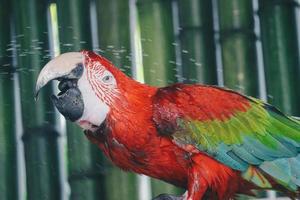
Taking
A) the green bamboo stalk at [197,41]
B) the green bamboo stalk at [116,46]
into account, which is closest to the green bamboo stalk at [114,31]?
the green bamboo stalk at [116,46]

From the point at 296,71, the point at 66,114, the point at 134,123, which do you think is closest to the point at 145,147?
the point at 134,123

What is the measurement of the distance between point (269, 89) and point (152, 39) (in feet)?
0.81

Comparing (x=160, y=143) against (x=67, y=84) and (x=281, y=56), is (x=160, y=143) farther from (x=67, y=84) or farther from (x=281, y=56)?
(x=281, y=56)

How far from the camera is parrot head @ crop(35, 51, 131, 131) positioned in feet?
3.73

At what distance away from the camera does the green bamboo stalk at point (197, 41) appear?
130 centimetres

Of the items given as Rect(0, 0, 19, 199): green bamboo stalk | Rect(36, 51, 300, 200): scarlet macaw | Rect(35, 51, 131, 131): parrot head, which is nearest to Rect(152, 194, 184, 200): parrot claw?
Rect(36, 51, 300, 200): scarlet macaw

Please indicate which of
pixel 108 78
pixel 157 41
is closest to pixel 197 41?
pixel 157 41

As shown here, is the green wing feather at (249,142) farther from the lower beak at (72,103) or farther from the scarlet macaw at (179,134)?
the lower beak at (72,103)

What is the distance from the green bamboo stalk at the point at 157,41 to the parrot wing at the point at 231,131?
12 cm

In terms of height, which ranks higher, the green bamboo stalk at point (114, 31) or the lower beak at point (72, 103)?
the green bamboo stalk at point (114, 31)

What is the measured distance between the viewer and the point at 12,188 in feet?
4.36

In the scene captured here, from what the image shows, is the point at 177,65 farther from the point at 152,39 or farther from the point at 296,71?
the point at 296,71

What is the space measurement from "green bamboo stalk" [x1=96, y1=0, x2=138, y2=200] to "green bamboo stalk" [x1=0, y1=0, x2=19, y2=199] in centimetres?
19

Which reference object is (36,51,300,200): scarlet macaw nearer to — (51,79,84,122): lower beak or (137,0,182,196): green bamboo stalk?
(51,79,84,122): lower beak
